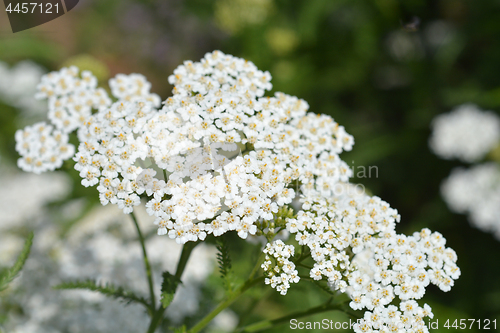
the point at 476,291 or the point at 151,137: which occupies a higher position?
the point at 151,137

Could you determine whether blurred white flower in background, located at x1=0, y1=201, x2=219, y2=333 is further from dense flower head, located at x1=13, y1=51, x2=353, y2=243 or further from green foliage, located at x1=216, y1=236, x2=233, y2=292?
dense flower head, located at x1=13, y1=51, x2=353, y2=243

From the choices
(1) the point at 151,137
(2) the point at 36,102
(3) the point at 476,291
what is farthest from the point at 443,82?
(2) the point at 36,102

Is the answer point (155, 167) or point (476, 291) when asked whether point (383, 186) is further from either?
point (155, 167)

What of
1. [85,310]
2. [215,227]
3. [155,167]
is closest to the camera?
[215,227]

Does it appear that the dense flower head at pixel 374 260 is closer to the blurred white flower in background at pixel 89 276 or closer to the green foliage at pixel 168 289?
the green foliage at pixel 168 289

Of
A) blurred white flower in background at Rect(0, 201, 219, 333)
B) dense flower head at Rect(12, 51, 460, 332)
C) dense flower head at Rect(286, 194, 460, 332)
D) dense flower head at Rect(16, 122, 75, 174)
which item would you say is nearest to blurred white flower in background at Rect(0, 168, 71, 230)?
blurred white flower in background at Rect(0, 201, 219, 333)
